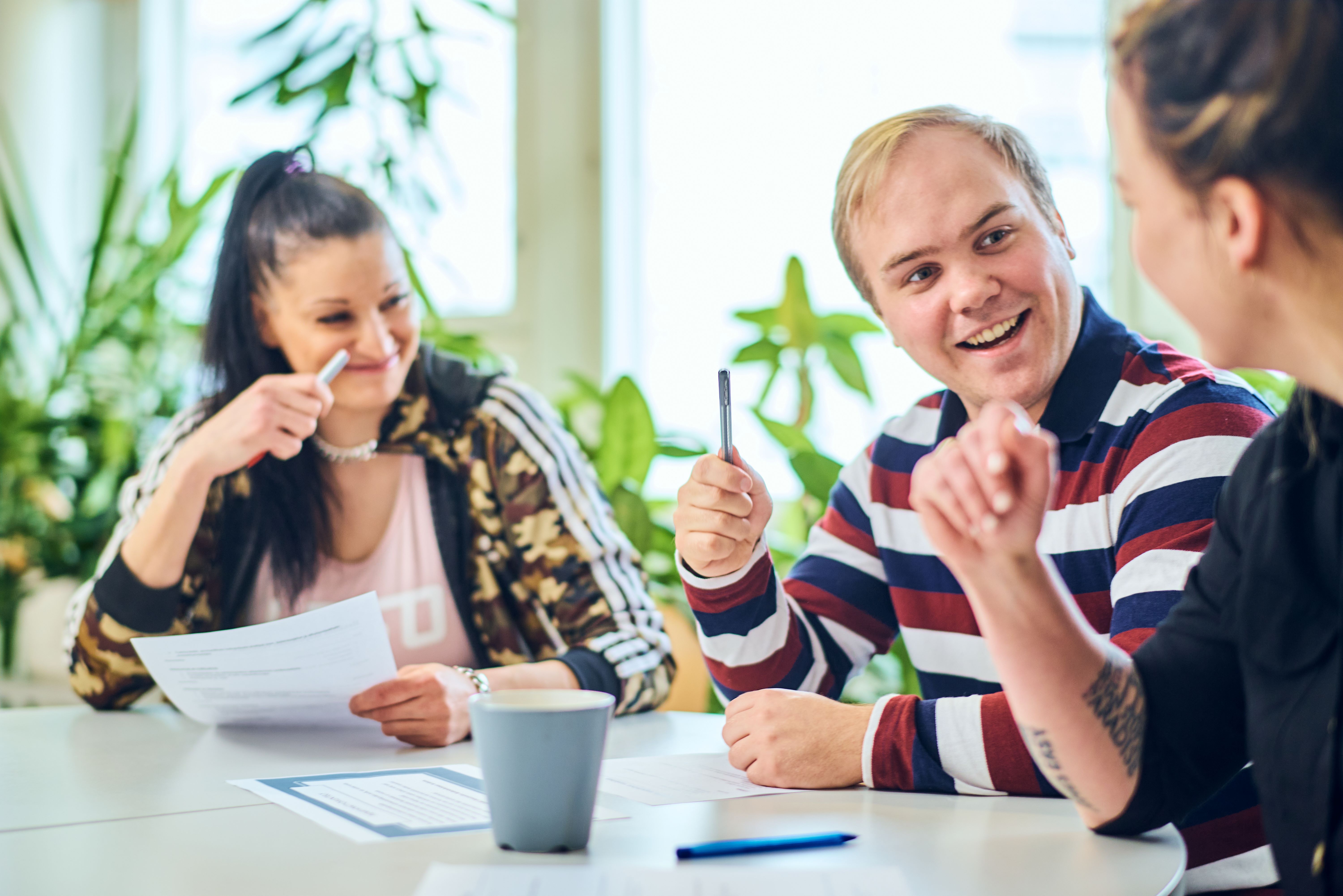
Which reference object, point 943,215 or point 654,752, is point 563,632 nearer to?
point 654,752

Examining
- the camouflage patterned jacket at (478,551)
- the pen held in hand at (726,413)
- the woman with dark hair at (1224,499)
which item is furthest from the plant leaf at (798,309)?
the woman with dark hair at (1224,499)

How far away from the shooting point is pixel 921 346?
117 cm

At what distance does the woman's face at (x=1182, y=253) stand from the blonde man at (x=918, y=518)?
0.30 m

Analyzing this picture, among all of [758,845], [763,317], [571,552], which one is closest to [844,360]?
[763,317]

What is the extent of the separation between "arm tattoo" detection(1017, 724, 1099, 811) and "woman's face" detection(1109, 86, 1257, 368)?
0.87 ft

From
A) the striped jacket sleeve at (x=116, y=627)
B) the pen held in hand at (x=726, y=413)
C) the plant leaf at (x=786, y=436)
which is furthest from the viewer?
the plant leaf at (x=786, y=436)

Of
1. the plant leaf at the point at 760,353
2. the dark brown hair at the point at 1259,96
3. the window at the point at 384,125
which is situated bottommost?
the plant leaf at the point at 760,353

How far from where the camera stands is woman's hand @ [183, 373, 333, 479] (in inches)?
52.6

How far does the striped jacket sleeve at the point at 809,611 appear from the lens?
112cm

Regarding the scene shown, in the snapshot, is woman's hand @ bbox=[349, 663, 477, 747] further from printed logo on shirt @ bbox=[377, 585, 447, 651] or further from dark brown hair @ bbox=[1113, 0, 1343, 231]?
dark brown hair @ bbox=[1113, 0, 1343, 231]

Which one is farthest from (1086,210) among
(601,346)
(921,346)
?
(921,346)

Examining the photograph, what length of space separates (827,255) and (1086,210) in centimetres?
56

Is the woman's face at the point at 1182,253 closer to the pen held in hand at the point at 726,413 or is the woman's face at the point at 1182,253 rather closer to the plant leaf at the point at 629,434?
the pen held in hand at the point at 726,413

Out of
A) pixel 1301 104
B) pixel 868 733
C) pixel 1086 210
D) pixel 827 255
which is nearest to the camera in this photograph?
pixel 1301 104
